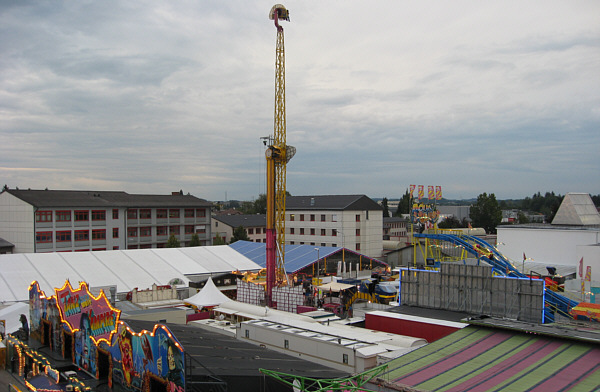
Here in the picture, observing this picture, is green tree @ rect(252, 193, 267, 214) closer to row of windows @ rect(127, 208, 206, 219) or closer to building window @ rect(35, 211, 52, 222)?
row of windows @ rect(127, 208, 206, 219)

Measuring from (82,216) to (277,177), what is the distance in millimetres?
35248

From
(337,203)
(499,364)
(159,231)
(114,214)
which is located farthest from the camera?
(159,231)

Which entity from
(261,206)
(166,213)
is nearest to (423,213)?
(166,213)

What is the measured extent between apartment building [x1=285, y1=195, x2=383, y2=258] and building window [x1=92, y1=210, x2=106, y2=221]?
1070 inches

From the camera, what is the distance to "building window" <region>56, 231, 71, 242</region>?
200 ft

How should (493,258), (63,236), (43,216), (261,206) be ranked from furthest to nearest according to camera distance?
(261,206) → (63,236) → (43,216) → (493,258)

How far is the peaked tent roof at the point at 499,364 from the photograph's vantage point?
Answer: 44.0 ft

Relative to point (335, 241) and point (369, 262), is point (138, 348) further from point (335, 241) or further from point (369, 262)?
point (335, 241)

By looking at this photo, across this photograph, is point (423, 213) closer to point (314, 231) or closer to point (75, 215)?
point (314, 231)

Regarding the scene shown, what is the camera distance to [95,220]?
6500cm

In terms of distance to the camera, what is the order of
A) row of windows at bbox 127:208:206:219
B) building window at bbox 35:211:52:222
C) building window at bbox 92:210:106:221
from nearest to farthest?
building window at bbox 35:211:52:222 → building window at bbox 92:210:106:221 → row of windows at bbox 127:208:206:219

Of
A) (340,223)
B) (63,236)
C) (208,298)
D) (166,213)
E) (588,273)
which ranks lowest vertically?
(208,298)

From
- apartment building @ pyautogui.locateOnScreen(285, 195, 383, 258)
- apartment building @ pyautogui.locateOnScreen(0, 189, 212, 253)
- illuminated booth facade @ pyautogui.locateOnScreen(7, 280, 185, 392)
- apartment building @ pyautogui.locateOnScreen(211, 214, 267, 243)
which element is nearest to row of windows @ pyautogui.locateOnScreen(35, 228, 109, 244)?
apartment building @ pyautogui.locateOnScreen(0, 189, 212, 253)

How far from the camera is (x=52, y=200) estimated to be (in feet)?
202
